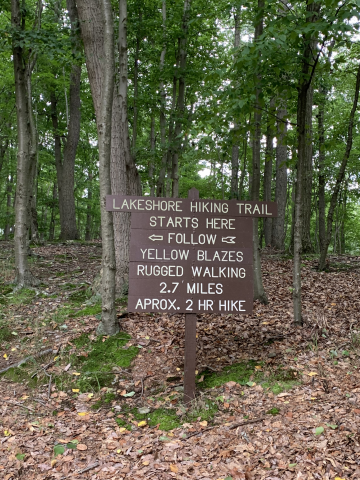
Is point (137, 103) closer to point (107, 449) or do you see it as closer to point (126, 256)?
point (126, 256)

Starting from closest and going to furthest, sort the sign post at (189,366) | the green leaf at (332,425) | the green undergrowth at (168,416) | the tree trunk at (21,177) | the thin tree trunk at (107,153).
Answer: the green leaf at (332,425), the green undergrowth at (168,416), the sign post at (189,366), the thin tree trunk at (107,153), the tree trunk at (21,177)

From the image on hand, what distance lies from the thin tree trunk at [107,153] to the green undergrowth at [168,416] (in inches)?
66.7

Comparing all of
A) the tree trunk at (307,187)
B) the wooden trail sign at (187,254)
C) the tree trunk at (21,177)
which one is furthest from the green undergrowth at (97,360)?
the tree trunk at (307,187)

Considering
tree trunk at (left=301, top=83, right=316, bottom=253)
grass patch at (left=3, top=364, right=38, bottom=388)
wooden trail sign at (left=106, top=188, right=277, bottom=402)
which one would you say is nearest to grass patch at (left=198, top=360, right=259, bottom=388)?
wooden trail sign at (left=106, top=188, right=277, bottom=402)

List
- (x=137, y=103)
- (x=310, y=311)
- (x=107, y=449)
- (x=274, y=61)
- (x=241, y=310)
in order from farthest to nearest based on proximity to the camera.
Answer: (x=137, y=103)
(x=310, y=311)
(x=274, y=61)
(x=241, y=310)
(x=107, y=449)

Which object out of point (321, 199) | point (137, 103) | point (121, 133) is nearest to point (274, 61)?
point (121, 133)

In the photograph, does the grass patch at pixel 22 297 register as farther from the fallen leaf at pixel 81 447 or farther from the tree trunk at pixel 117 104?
the fallen leaf at pixel 81 447

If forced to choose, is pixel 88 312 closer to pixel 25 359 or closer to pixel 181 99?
pixel 25 359

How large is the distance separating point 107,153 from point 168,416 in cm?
362

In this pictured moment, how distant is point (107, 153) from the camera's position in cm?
508

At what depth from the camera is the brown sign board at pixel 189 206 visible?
12.8 ft

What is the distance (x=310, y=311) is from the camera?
615 centimetres

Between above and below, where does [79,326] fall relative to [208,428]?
above

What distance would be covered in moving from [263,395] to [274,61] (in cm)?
426
